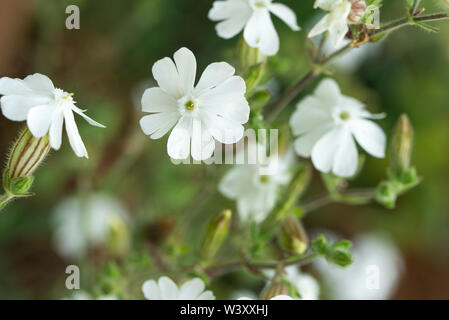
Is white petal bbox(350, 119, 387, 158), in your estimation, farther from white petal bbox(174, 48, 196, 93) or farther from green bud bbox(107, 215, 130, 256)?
green bud bbox(107, 215, 130, 256)

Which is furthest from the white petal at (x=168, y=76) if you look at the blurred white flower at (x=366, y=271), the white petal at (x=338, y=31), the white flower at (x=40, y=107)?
the blurred white flower at (x=366, y=271)

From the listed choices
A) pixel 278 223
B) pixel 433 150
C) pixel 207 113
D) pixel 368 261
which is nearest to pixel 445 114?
pixel 433 150

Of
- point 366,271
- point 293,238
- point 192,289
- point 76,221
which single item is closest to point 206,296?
point 192,289

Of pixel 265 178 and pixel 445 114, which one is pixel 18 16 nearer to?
pixel 265 178

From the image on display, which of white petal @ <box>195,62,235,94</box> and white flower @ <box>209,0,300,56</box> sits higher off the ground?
white flower @ <box>209,0,300,56</box>

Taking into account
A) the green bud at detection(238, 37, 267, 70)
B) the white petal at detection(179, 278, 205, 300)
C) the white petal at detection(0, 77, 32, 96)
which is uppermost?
the green bud at detection(238, 37, 267, 70)

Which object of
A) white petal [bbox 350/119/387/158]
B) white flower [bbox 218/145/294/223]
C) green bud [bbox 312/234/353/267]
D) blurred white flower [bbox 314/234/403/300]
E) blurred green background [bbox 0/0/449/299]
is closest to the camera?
green bud [bbox 312/234/353/267]

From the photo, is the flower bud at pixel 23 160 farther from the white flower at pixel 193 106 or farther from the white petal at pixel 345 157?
the white petal at pixel 345 157

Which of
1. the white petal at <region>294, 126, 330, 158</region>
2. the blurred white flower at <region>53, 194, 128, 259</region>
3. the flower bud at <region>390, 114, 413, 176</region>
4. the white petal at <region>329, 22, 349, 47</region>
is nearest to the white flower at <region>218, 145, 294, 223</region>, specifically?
the white petal at <region>294, 126, 330, 158</region>
